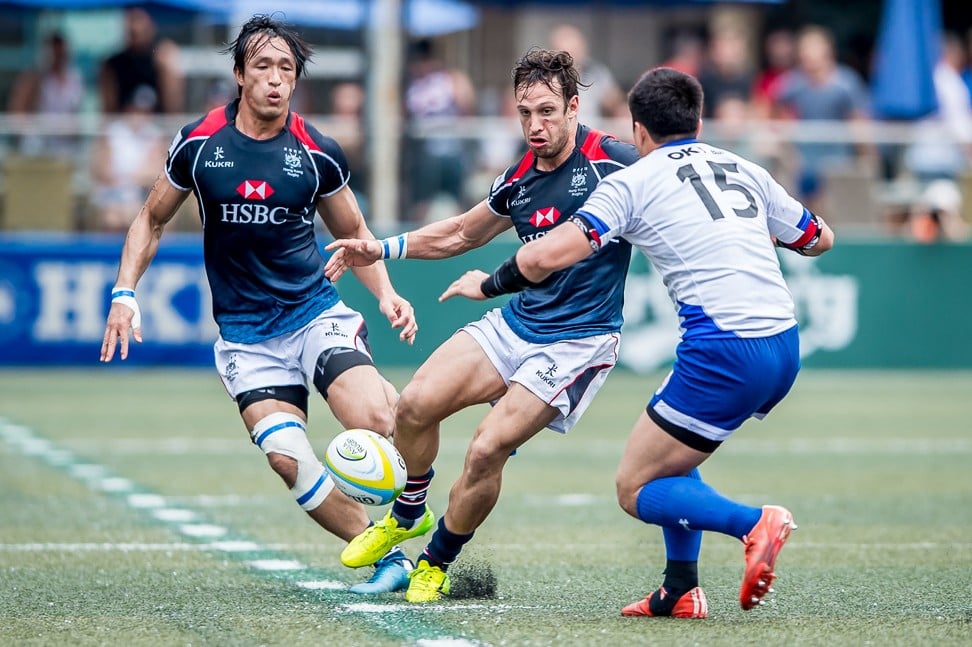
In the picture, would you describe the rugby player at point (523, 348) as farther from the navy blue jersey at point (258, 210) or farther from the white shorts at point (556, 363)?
the navy blue jersey at point (258, 210)

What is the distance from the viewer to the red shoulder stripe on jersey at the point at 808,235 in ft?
20.3

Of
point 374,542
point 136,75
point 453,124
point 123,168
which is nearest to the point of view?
point 374,542

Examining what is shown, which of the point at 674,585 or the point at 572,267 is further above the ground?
the point at 572,267

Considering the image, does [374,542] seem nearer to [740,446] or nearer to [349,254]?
[349,254]

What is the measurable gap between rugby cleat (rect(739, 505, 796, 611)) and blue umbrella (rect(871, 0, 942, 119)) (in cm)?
1164

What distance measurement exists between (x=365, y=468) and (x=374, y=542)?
0.40 meters

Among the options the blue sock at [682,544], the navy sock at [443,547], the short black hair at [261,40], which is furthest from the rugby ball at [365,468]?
the short black hair at [261,40]

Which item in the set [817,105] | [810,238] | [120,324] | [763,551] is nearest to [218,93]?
[817,105]

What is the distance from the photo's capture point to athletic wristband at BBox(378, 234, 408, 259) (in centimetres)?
668

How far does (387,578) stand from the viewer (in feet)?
21.7

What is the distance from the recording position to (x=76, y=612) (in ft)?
19.8

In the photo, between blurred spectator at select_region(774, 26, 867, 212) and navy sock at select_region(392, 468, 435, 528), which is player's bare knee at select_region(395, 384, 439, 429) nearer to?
navy sock at select_region(392, 468, 435, 528)

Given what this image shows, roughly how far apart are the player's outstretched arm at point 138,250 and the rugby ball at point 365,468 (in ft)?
3.39

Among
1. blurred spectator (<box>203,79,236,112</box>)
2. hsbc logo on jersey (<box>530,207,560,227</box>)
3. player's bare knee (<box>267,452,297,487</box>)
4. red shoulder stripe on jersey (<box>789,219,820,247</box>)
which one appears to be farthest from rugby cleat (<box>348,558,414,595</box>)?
blurred spectator (<box>203,79,236,112</box>)
